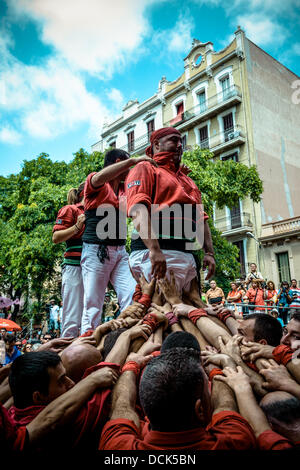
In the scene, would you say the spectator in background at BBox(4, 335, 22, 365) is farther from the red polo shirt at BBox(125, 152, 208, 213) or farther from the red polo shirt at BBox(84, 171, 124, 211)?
the red polo shirt at BBox(125, 152, 208, 213)

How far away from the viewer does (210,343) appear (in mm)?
2551

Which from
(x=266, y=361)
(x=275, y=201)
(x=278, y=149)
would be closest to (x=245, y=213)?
(x=275, y=201)

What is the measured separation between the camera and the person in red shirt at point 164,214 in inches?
109

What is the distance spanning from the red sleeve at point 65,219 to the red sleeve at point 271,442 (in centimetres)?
305

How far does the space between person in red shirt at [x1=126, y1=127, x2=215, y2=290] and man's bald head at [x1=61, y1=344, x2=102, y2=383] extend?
0.75 meters

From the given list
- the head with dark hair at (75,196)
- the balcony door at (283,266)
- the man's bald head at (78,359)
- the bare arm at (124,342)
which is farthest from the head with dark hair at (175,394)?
the balcony door at (283,266)

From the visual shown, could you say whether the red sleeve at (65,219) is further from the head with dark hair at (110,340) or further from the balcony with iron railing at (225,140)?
the balcony with iron railing at (225,140)

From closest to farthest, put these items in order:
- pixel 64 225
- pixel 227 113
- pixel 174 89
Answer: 1. pixel 64 225
2. pixel 227 113
3. pixel 174 89

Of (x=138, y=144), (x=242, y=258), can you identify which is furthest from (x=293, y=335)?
(x=138, y=144)

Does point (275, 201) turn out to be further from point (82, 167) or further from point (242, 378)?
point (242, 378)

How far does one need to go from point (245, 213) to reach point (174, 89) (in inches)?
457

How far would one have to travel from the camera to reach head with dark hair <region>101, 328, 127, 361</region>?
2531 mm

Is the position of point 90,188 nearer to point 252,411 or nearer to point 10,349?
point 252,411
